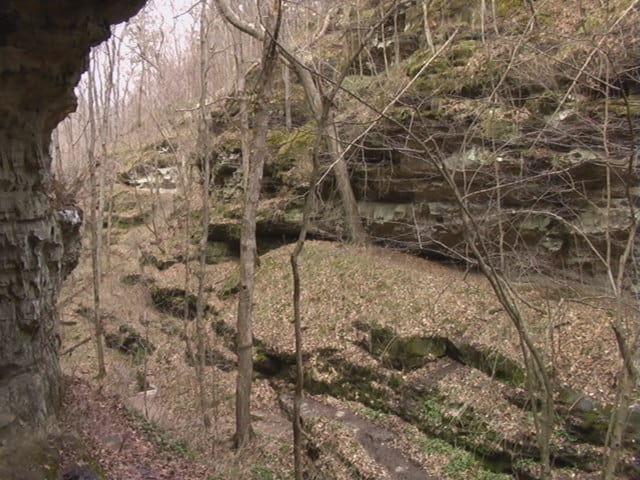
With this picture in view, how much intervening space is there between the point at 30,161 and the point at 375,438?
793cm

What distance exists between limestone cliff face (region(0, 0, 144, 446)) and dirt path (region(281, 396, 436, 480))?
5.94 meters

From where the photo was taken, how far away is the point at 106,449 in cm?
652

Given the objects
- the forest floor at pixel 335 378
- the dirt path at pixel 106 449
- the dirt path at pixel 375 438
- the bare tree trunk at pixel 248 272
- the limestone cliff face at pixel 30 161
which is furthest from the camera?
the bare tree trunk at pixel 248 272

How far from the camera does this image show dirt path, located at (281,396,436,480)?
9141 millimetres

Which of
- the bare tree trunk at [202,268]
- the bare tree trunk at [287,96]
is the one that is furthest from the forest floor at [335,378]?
the bare tree trunk at [287,96]

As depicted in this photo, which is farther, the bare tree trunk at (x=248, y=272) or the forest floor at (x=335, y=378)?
the bare tree trunk at (x=248, y=272)

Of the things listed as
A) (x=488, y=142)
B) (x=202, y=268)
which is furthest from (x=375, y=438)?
(x=488, y=142)

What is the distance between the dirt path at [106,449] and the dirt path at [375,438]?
353cm

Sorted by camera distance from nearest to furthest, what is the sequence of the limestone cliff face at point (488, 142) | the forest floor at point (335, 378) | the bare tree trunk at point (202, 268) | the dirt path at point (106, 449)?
the dirt path at point (106, 449), the limestone cliff face at point (488, 142), the forest floor at point (335, 378), the bare tree trunk at point (202, 268)

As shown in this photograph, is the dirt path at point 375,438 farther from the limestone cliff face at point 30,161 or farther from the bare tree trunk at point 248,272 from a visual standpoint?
the limestone cliff face at point 30,161

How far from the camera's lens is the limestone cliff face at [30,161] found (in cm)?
470

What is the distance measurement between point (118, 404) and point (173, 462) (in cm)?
217

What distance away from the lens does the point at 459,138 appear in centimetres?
1255

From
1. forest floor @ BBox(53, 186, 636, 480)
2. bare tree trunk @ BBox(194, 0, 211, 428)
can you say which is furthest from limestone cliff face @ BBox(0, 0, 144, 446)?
bare tree trunk @ BBox(194, 0, 211, 428)
